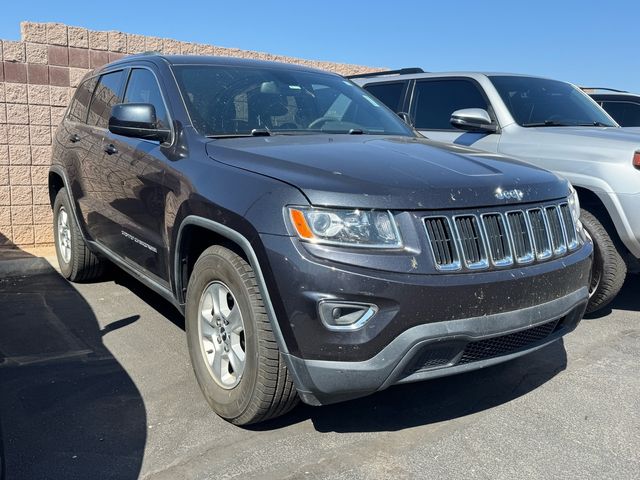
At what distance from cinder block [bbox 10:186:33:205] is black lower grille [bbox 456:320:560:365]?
18.7 ft

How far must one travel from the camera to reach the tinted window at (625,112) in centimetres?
774

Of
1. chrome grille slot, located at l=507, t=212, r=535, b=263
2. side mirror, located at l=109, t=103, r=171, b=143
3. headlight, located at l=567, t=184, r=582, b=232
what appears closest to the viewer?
chrome grille slot, located at l=507, t=212, r=535, b=263

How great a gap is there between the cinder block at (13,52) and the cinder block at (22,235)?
1.78 m

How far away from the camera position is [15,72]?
259 inches

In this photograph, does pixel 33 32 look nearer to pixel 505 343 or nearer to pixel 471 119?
pixel 471 119

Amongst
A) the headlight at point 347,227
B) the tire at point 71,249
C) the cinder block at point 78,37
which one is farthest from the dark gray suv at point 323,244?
the cinder block at point 78,37

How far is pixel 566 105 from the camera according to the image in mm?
5883

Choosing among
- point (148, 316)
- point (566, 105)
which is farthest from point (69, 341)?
point (566, 105)

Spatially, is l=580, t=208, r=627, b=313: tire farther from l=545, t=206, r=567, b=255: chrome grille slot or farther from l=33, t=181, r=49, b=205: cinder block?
l=33, t=181, r=49, b=205: cinder block

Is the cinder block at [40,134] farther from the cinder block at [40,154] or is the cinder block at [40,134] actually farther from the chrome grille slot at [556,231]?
the chrome grille slot at [556,231]

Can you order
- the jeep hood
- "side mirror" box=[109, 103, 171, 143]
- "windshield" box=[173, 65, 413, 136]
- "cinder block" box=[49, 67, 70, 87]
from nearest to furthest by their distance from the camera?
the jeep hood < "side mirror" box=[109, 103, 171, 143] < "windshield" box=[173, 65, 413, 136] < "cinder block" box=[49, 67, 70, 87]

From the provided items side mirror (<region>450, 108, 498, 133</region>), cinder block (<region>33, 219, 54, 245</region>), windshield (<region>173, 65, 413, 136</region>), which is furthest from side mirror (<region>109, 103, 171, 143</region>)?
cinder block (<region>33, 219, 54, 245</region>)

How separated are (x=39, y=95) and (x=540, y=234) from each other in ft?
18.8

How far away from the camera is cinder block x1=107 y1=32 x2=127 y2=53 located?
281 inches
